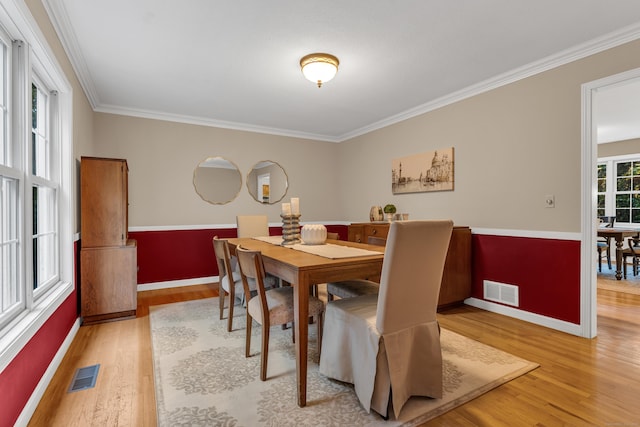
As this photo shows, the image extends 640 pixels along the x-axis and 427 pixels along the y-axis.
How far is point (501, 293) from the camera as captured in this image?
10.7 feet

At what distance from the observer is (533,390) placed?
1892 mm

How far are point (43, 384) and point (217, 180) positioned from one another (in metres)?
3.31

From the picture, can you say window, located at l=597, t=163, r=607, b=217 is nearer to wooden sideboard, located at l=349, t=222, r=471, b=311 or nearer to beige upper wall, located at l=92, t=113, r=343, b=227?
wooden sideboard, located at l=349, t=222, r=471, b=311

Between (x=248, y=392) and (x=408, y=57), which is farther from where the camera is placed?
(x=408, y=57)

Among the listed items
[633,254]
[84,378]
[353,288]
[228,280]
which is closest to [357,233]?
[353,288]

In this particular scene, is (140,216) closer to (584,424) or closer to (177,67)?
(177,67)

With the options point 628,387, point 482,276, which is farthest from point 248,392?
point 482,276

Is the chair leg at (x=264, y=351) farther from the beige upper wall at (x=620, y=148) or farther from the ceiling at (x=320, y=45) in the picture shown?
the beige upper wall at (x=620, y=148)

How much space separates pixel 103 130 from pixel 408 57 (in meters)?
3.79

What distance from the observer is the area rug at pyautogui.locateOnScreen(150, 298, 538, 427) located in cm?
165

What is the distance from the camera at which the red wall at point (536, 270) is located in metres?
2.76

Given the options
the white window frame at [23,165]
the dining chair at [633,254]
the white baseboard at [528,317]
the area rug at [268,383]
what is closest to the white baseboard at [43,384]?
the white window frame at [23,165]

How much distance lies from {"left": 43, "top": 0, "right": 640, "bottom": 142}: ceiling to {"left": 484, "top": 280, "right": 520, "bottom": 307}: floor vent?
2068 mm

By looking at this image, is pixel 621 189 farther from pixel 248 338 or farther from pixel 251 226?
pixel 248 338
